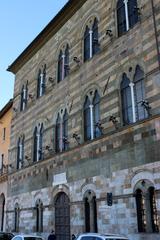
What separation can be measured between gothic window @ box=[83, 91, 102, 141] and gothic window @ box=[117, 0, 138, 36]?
3507 mm

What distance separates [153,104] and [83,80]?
596 centimetres

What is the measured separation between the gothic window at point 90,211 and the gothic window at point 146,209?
117 inches

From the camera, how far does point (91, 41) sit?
1897 cm

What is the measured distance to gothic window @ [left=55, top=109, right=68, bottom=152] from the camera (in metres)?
19.4

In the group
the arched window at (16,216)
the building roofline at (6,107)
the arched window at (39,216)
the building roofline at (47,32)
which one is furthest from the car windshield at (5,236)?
the building roofline at (6,107)

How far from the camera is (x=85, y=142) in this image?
1717cm

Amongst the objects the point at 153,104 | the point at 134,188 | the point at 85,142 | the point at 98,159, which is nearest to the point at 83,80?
the point at 85,142

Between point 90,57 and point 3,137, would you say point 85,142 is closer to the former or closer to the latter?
point 90,57

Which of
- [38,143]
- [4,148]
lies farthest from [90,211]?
[4,148]

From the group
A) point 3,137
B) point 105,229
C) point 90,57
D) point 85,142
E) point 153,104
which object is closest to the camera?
point 153,104

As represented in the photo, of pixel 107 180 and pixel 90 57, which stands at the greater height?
pixel 90 57

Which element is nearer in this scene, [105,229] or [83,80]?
[105,229]

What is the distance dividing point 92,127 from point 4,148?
51.2ft

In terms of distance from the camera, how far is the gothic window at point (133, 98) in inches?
575
